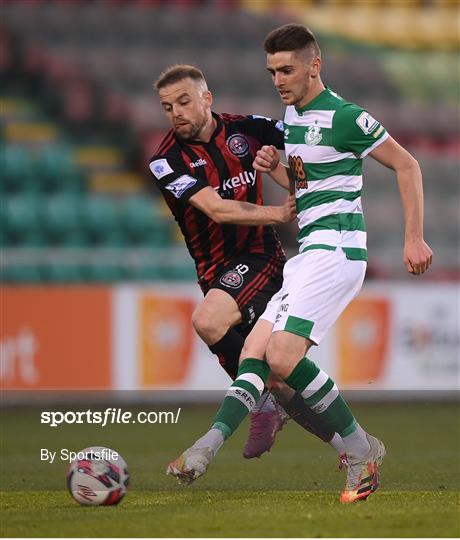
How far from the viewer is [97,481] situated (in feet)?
19.7

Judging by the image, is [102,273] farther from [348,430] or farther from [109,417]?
[348,430]

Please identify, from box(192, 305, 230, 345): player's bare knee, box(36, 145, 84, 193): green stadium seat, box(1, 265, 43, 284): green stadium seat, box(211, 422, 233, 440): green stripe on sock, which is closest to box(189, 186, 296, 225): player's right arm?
box(192, 305, 230, 345): player's bare knee

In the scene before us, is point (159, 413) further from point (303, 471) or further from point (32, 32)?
point (32, 32)

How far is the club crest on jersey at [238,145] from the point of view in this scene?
7.12 metres

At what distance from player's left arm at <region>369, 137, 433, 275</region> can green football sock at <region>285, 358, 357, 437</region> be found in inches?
26.9

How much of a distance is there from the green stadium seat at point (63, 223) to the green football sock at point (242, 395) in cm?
934

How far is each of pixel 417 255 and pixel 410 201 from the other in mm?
291

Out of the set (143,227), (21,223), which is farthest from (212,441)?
(143,227)

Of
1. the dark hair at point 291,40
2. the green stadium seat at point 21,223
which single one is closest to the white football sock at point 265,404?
the dark hair at point 291,40

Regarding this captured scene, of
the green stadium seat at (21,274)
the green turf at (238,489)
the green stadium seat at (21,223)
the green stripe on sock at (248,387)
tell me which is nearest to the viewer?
the green turf at (238,489)

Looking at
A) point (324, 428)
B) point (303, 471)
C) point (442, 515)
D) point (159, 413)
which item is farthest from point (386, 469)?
point (159, 413)

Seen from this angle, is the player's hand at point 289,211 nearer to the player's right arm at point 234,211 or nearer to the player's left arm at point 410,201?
the player's right arm at point 234,211

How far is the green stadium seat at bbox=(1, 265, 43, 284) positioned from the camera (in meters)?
13.2

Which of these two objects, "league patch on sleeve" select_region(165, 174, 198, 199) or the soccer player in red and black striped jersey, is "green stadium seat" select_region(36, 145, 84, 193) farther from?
"league patch on sleeve" select_region(165, 174, 198, 199)
